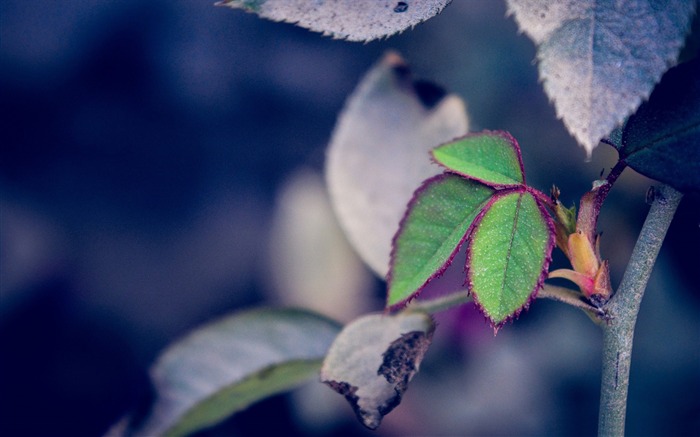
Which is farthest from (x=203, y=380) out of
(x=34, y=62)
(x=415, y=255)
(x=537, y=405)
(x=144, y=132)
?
(x=34, y=62)

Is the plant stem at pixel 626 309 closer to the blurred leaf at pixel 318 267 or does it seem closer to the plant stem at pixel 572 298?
the plant stem at pixel 572 298

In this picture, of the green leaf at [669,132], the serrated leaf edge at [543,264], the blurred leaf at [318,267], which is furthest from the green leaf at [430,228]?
the blurred leaf at [318,267]

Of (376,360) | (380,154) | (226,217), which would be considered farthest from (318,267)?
(376,360)

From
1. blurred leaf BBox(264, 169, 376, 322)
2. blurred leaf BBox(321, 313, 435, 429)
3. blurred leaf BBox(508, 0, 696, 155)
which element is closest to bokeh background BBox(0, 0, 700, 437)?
blurred leaf BBox(264, 169, 376, 322)

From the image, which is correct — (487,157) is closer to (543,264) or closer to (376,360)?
(543,264)

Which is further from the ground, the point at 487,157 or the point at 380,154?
the point at 487,157

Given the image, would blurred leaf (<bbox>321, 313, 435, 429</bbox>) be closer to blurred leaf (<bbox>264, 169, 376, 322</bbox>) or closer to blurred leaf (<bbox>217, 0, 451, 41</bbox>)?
blurred leaf (<bbox>217, 0, 451, 41</bbox>)
